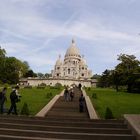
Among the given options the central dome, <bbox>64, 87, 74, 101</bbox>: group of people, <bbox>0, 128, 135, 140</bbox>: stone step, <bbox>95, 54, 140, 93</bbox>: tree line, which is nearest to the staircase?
<bbox>0, 128, 135, 140</bbox>: stone step

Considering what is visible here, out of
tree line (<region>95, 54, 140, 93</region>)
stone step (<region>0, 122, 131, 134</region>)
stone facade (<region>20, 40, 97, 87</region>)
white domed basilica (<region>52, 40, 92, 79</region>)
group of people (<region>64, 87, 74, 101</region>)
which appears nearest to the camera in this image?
stone step (<region>0, 122, 131, 134</region>)

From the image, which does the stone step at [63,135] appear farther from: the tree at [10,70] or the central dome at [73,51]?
the central dome at [73,51]

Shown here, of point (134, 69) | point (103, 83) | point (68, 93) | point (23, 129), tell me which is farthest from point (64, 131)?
point (103, 83)

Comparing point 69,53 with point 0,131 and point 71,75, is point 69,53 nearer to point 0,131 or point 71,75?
point 71,75

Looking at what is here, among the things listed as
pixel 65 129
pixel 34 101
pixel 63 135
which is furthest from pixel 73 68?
pixel 63 135

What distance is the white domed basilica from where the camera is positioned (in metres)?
152

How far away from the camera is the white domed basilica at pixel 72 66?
15250cm

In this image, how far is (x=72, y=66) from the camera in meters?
152

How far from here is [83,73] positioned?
508ft

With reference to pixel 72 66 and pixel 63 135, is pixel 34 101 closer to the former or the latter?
pixel 63 135

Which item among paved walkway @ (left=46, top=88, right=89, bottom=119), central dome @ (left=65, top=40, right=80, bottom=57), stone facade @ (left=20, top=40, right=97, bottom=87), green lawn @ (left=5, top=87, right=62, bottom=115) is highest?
central dome @ (left=65, top=40, right=80, bottom=57)

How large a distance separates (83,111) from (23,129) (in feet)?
39.2

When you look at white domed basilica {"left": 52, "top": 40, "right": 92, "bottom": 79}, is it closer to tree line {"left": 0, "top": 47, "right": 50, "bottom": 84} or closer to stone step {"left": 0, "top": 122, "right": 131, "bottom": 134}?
tree line {"left": 0, "top": 47, "right": 50, "bottom": 84}

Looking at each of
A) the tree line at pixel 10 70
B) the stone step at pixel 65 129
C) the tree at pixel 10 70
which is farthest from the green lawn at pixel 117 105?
the tree at pixel 10 70
